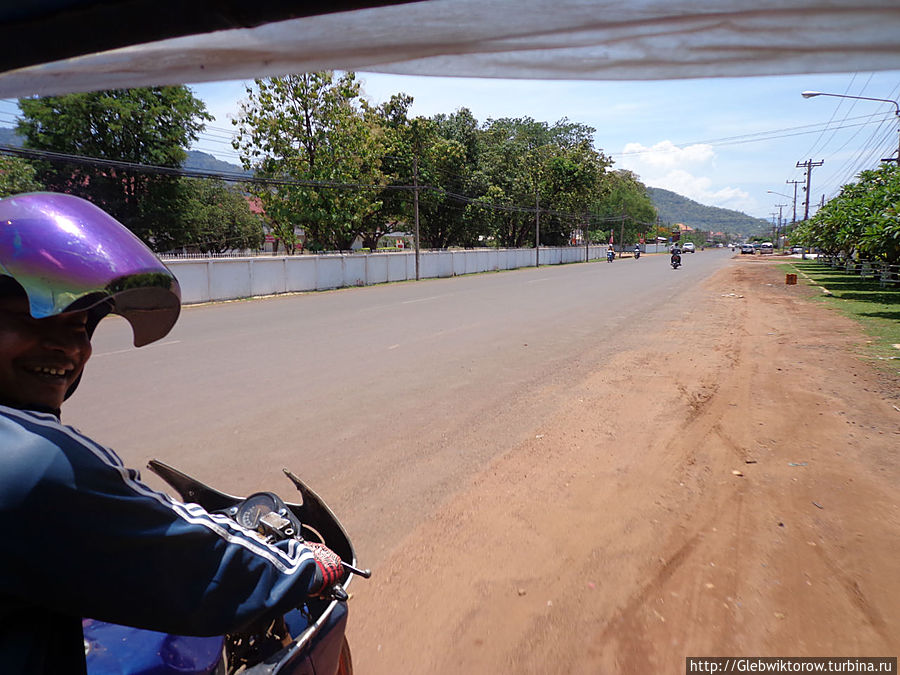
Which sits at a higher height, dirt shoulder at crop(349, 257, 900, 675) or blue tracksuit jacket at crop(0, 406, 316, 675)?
blue tracksuit jacket at crop(0, 406, 316, 675)

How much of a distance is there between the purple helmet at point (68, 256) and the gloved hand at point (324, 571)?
32.6 inches

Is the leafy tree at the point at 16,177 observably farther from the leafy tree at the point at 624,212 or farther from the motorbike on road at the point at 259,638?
the leafy tree at the point at 624,212

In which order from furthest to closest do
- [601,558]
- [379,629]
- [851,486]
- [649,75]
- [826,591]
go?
1. [851,486]
2. [601,558]
3. [826,591]
4. [379,629]
5. [649,75]

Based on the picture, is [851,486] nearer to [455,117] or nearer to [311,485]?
[311,485]

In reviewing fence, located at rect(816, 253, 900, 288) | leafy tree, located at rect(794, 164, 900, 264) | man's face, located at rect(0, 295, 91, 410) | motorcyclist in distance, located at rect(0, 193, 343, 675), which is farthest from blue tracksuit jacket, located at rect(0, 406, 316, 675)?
fence, located at rect(816, 253, 900, 288)

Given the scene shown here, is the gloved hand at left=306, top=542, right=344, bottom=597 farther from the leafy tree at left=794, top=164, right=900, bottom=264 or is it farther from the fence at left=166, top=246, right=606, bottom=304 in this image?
the leafy tree at left=794, top=164, right=900, bottom=264

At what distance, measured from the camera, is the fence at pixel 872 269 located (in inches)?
755

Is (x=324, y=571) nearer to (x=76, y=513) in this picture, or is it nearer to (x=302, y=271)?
(x=76, y=513)

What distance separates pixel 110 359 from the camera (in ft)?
26.2

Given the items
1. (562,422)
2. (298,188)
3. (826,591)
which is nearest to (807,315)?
(562,422)

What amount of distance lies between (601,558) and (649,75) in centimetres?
236

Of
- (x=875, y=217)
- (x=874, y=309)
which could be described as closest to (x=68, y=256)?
(x=874, y=309)

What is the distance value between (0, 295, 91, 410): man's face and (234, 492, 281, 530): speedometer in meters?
0.80

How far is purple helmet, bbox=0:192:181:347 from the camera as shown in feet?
3.49
